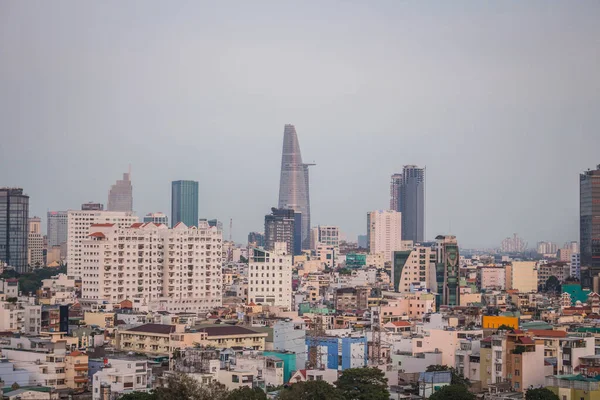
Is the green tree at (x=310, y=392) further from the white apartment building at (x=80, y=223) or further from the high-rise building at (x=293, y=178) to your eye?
the high-rise building at (x=293, y=178)

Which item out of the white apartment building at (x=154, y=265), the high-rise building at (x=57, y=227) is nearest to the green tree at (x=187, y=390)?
the white apartment building at (x=154, y=265)

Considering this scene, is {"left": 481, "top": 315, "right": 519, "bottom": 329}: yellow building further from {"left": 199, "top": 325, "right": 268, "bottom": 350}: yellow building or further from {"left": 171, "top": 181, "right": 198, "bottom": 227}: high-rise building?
{"left": 171, "top": 181, "right": 198, "bottom": 227}: high-rise building

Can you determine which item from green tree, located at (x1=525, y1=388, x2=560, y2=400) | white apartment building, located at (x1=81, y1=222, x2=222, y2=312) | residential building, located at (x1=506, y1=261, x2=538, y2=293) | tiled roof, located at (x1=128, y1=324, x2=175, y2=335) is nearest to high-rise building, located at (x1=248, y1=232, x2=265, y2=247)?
residential building, located at (x1=506, y1=261, x2=538, y2=293)

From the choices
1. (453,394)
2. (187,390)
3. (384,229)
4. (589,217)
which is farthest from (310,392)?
(384,229)

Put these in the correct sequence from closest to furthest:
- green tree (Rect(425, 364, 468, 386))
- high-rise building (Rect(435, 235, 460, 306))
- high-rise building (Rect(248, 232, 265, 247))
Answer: green tree (Rect(425, 364, 468, 386)) → high-rise building (Rect(435, 235, 460, 306)) → high-rise building (Rect(248, 232, 265, 247))

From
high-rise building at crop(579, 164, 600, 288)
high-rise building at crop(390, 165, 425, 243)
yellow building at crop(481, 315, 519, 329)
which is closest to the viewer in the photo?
yellow building at crop(481, 315, 519, 329)

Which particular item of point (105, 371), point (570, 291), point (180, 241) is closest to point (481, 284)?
point (570, 291)

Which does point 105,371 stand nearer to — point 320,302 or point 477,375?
point 477,375
